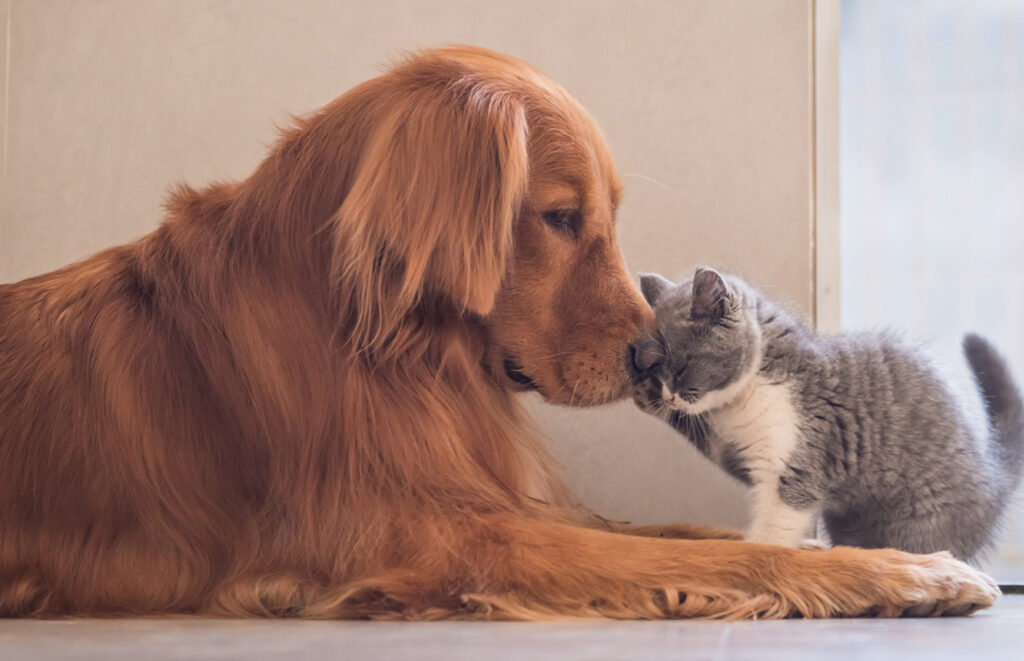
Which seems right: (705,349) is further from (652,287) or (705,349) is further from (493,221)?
(493,221)

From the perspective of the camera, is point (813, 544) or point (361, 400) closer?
point (361, 400)

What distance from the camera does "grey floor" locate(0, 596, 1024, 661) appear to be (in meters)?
1.05

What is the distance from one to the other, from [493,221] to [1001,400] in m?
Answer: 1.07

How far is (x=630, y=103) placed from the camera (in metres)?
2.35

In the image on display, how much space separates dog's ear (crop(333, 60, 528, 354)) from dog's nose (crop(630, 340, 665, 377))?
0.27 meters

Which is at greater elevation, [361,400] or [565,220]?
[565,220]

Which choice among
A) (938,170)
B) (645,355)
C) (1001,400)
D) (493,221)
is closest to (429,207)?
(493,221)

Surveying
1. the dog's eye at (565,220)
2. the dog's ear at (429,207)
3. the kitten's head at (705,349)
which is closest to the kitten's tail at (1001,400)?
the kitten's head at (705,349)

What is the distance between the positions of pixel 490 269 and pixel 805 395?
633 millimetres

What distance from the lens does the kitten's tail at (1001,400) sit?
6.16 feet

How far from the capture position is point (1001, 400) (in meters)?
1.92

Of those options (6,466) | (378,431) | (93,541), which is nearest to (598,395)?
A: (378,431)

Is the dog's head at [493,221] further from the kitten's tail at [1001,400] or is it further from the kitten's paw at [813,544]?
the kitten's tail at [1001,400]

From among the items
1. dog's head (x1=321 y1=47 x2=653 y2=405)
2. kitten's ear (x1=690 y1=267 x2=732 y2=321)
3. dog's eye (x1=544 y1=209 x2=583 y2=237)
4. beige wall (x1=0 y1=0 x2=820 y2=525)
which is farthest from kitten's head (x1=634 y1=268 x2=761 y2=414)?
beige wall (x1=0 y1=0 x2=820 y2=525)
